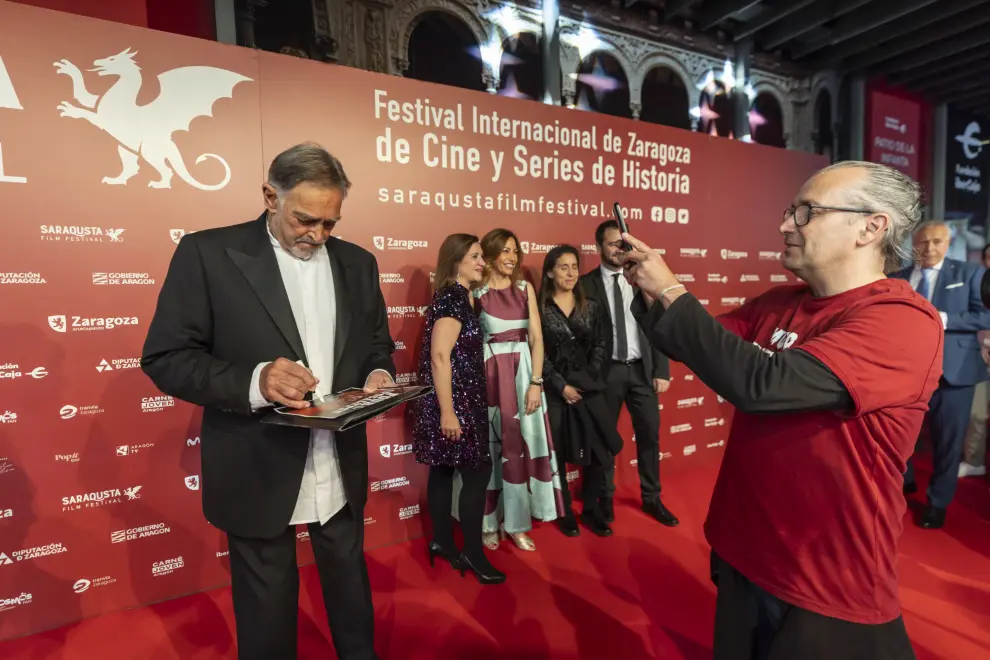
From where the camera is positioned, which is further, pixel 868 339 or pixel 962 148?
pixel 962 148

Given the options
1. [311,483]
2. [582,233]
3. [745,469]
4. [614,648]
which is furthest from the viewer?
[582,233]

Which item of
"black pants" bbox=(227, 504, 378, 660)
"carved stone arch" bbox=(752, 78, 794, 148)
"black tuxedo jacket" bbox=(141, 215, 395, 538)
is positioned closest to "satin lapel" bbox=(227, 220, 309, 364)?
"black tuxedo jacket" bbox=(141, 215, 395, 538)

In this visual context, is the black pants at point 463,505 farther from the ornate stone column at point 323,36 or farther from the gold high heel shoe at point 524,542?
the ornate stone column at point 323,36

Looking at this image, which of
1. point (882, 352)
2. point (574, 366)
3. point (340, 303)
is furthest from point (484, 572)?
point (882, 352)

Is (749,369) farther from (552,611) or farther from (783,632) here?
(552,611)

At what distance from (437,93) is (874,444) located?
2.72 m

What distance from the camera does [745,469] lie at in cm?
123

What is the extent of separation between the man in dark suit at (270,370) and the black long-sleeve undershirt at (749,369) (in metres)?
0.93

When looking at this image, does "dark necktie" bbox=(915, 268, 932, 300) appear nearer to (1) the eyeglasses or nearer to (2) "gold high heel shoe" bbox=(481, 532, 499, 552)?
(1) the eyeglasses

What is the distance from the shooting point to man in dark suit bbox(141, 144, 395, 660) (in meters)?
1.38

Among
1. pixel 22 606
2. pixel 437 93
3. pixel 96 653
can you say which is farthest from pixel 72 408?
pixel 437 93

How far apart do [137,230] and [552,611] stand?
2.54 m

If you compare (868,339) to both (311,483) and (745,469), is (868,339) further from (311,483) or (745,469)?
(311,483)

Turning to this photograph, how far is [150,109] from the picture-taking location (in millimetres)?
2303
